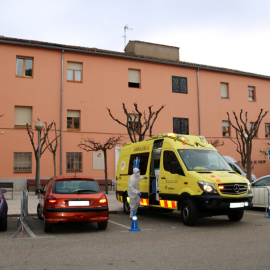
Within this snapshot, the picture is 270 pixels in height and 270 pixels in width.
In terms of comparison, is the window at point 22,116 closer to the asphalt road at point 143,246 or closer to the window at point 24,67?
the window at point 24,67

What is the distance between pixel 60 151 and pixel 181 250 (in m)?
19.0

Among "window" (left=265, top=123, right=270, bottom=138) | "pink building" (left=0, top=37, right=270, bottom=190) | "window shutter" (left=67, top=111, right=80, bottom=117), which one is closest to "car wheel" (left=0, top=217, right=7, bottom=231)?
"pink building" (left=0, top=37, right=270, bottom=190)

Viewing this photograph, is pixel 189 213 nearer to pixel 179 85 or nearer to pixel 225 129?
pixel 179 85

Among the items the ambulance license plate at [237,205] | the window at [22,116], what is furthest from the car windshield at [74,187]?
the window at [22,116]

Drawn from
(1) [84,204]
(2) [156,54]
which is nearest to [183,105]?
(2) [156,54]

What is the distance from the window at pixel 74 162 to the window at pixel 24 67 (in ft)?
20.6

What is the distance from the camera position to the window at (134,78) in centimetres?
2775

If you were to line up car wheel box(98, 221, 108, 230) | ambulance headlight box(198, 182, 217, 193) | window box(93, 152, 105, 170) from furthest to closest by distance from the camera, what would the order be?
1. window box(93, 152, 105, 170)
2. ambulance headlight box(198, 182, 217, 193)
3. car wheel box(98, 221, 108, 230)

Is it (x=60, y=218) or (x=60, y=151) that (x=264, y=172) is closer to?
(x=60, y=151)

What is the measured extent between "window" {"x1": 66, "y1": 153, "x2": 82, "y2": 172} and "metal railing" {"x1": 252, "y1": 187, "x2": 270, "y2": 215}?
14503 millimetres

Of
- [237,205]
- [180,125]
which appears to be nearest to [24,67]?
[180,125]

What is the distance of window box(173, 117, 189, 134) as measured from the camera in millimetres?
28719

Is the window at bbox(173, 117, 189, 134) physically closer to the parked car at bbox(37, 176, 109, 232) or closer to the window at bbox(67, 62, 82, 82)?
the window at bbox(67, 62, 82, 82)

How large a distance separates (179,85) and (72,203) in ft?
73.1
